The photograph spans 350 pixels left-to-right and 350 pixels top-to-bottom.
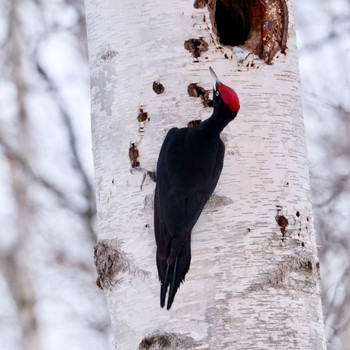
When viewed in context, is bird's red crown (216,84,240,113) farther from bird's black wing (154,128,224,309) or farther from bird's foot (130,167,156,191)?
bird's foot (130,167,156,191)

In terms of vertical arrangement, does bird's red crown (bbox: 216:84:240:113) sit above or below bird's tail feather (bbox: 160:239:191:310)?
above

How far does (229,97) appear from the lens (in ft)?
6.98

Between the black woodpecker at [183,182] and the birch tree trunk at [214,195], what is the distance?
0.04 m

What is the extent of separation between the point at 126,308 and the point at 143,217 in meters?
0.19

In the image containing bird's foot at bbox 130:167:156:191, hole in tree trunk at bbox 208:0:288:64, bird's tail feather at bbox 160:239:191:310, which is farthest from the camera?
hole in tree trunk at bbox 208:0:288:64

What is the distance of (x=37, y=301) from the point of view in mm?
6520

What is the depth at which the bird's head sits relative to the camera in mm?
2123

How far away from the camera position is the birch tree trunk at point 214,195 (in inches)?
82.7

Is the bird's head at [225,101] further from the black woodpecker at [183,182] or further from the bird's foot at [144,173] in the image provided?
the bird's foot at [144,173]

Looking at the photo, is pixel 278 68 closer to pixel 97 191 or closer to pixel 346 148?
pixel 97 191

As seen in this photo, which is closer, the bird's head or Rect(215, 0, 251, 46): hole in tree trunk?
the bird's head

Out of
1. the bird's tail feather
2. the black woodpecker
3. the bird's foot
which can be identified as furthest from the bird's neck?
the bird's tail feather

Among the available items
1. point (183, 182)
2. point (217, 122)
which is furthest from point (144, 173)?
point (217, 122)

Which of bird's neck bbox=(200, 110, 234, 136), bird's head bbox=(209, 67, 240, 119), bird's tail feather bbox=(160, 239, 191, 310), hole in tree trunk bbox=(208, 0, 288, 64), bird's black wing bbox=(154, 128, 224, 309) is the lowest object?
bird's tail feather bbox=(160, 239, 191, 310)
